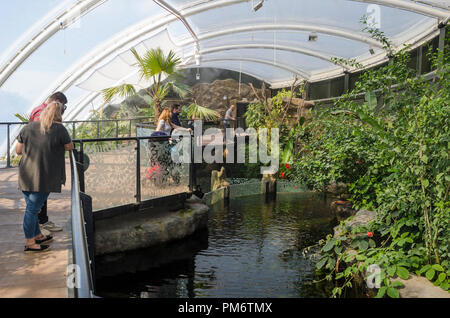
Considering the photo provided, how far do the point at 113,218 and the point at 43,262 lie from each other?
2477mm

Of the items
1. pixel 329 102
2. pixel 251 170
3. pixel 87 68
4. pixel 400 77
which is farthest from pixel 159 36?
pixel 400 77

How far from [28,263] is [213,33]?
44.6 ft

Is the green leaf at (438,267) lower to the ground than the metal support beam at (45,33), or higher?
lower

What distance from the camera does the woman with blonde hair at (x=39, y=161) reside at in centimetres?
387

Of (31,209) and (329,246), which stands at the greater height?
(31,209)

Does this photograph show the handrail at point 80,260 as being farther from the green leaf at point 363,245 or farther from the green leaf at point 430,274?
the green leaf at point 363,245

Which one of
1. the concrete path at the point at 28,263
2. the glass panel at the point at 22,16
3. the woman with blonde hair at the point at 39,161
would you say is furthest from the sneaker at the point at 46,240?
the glass panel at the point at 22,16

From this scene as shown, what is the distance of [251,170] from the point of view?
12.5 meters

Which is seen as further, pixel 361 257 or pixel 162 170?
pixel 162 170

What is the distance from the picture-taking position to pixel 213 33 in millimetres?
15953

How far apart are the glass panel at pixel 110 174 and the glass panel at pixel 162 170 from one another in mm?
238

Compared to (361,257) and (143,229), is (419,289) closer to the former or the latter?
(361,257)

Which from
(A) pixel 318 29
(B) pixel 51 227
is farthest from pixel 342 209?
(A) pixel 318 29
